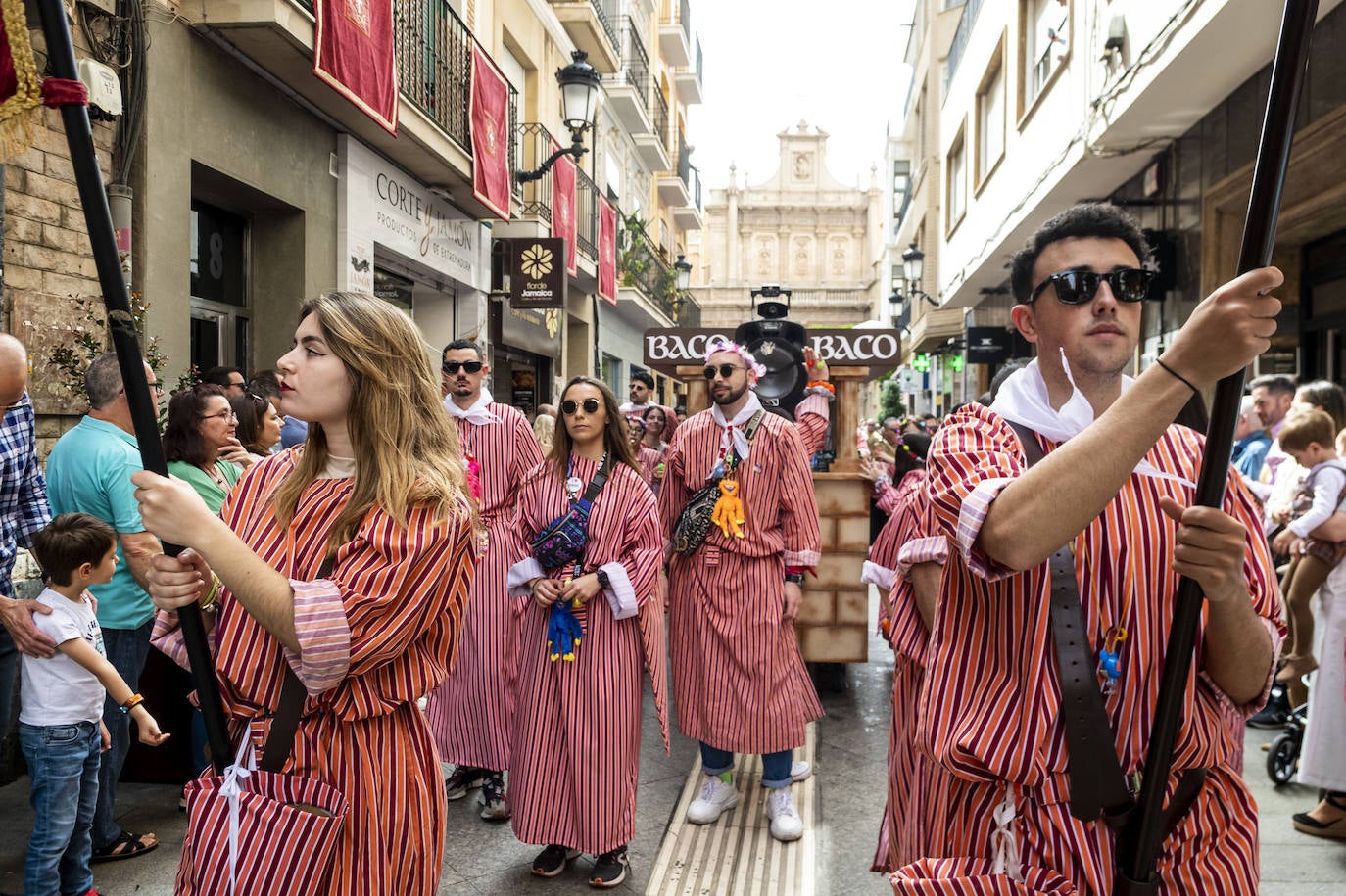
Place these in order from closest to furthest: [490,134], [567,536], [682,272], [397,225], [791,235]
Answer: [567,536], [397,225], [490,134], [682,272], [791,235]

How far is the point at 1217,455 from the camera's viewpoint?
1.54m

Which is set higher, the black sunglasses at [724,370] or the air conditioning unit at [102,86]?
the air conditioning unit at [102,86]

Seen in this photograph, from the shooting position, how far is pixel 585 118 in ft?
36.2

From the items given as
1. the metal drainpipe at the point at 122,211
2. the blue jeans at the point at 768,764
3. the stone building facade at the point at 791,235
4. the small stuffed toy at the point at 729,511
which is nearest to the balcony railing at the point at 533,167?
the metal drainpipe at the point at 122,211

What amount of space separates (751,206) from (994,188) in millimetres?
47393

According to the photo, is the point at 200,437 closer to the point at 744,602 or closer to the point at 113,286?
the point at 744,602

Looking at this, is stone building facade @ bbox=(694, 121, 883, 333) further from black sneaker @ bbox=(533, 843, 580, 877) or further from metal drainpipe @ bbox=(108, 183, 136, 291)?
black sneaker @ bbox=(533, 843, 580, 877)

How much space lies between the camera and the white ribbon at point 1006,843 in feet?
5.99

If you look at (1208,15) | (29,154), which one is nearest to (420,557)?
(29,154)

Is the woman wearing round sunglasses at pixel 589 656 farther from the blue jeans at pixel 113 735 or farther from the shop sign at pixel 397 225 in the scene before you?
the shop sign at pixel 397 225

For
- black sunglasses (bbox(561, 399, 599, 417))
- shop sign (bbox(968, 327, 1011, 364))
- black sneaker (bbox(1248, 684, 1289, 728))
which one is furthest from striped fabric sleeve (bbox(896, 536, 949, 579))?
shop sign (bbox(968, 327, 1011, 364))

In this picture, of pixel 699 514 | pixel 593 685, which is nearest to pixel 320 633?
pixel 593 685

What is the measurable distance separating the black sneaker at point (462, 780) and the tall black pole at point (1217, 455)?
3936mm

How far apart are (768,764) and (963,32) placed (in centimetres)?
1781
